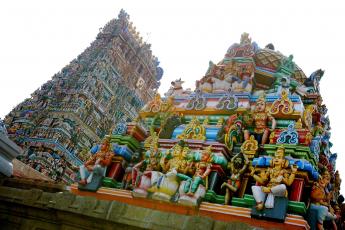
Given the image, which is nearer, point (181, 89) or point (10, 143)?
point (10, 143)

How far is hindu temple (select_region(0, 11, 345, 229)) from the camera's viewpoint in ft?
25.8

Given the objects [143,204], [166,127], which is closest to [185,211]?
[143,204]

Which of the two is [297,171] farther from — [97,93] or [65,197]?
[97,93]

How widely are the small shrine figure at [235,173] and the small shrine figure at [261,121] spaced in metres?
0.97

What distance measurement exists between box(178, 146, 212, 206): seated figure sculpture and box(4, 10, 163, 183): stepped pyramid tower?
17.2 metres

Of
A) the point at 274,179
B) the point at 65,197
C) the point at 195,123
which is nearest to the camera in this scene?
the point at 65,197

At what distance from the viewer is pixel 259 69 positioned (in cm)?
1537

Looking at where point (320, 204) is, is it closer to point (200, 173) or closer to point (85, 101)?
point (200, 173)

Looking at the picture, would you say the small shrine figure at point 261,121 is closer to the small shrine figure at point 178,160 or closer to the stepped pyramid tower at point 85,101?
the small shrine figure at point 178,160

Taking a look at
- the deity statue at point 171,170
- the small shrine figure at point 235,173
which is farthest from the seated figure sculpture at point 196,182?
the small shrine figure at point 235,173

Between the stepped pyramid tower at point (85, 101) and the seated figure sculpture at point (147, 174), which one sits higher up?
the stepped pyramid tower at point (85, 101)

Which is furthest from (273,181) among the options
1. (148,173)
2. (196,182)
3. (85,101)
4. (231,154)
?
(85,101)

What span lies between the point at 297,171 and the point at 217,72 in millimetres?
6950

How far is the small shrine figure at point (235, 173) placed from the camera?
31.9 ft
